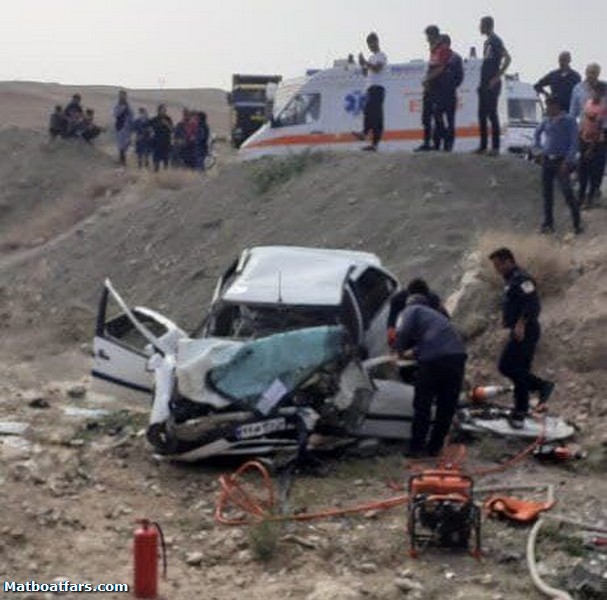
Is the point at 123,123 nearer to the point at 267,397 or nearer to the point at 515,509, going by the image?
the point at 267,397

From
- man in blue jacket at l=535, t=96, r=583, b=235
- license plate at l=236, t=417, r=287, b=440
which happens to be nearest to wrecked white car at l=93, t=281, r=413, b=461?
license plate at l=236, t=417, r=287, b=440

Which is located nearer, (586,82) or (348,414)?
(348,414)

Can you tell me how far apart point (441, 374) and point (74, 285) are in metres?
13.7

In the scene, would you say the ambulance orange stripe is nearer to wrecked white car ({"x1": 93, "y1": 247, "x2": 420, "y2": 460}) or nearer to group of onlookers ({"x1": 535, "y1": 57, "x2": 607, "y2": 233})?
group of onlookers ({"x1": 535, "y1": 57, "x2": 607, "y2": 233})

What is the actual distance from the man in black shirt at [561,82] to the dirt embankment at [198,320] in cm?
144

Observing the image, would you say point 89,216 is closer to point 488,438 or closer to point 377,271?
point 377,271

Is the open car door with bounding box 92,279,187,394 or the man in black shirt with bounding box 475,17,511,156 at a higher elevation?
the man in black shirt with bounding box 475,17,511,156

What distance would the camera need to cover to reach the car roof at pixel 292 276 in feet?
48.1

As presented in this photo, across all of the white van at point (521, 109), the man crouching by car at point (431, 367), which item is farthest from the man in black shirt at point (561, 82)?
the white van at point (521, 109)

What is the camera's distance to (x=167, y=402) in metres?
13.3

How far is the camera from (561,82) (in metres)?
20.7

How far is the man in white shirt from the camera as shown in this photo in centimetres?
2472

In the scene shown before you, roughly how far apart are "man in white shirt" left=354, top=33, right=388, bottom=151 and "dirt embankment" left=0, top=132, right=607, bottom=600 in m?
0.61

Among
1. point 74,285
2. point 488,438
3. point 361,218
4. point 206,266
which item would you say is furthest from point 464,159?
point 488,438
